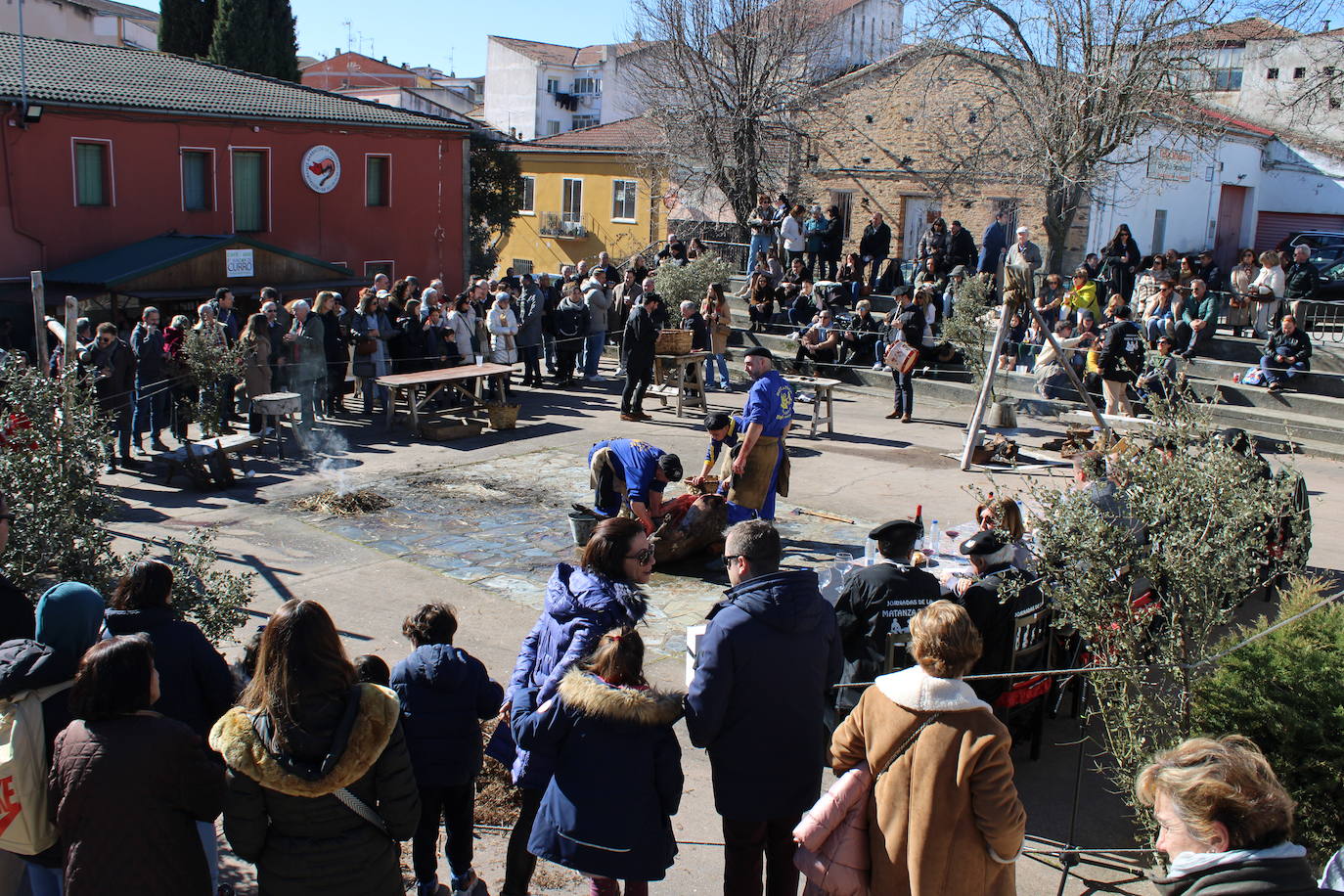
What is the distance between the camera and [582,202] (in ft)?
136

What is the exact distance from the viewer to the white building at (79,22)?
36625 millimetres

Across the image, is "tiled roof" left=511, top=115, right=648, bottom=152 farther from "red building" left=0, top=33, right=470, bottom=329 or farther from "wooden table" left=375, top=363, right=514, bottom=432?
"wooden table" left=375, top=363, right=514, bottom=432

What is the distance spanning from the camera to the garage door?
108 ft

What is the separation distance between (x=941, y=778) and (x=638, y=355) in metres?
12.1

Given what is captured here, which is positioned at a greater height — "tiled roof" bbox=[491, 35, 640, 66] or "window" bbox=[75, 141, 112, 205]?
"tiled roof" bbox=[491, 35, 640, 66]

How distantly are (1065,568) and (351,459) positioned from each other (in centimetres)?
952

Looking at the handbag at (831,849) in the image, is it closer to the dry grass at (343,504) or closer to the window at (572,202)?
the dry grass at (343,504)

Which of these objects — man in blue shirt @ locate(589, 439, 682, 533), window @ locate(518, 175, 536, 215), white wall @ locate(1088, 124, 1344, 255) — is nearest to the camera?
man in blue shirt @ locate(589, 439, 682, 533)

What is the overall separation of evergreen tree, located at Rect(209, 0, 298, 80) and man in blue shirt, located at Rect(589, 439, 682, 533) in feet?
107

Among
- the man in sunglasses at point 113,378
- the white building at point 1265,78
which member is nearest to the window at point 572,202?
the white building at point 1265,78

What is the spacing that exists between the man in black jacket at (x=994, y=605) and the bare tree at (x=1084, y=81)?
17.2m

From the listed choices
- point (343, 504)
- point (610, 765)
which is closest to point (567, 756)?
point (610, 765)

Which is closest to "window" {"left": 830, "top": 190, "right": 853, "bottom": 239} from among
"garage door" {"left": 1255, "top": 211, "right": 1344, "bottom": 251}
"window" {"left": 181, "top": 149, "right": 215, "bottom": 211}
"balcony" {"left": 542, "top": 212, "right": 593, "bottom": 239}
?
"garage door" {"left": 1255, "top": 211, "right": 1344, "bottom": 251}

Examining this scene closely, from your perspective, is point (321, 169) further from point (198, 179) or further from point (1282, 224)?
point (1282, 224)
